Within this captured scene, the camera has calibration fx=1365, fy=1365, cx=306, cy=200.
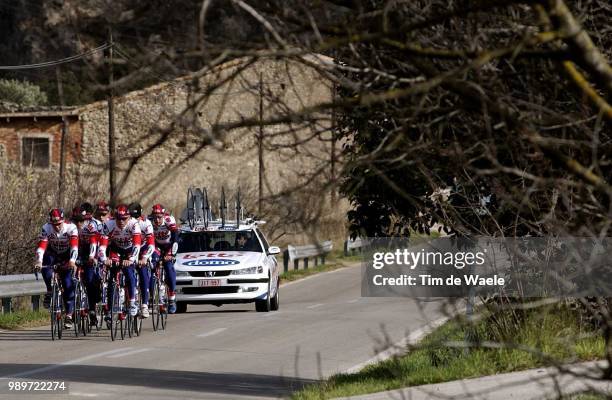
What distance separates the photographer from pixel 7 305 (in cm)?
2441

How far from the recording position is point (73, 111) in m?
58.5

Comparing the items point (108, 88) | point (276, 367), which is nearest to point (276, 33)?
point (108, 88)

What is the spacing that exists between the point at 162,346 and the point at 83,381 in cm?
429

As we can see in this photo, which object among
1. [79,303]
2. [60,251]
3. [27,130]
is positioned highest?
[27,130]

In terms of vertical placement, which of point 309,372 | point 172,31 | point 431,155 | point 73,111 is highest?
point 73,111

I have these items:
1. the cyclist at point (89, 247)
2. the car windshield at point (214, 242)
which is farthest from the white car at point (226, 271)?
the cyclist at point (89, 247)

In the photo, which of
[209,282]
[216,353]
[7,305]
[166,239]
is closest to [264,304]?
[209,282]

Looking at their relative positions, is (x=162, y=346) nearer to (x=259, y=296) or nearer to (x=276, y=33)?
(x=259, y=296)

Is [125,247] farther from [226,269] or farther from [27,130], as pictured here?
[27,130]

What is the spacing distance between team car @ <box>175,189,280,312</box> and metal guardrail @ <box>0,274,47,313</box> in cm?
256

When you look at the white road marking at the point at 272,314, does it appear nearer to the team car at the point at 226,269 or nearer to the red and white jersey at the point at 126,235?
the team car at the point at 226,269

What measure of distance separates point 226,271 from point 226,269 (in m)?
0.06

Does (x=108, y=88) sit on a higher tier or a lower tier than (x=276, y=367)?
higher

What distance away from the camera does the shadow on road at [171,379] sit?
44.6ft
